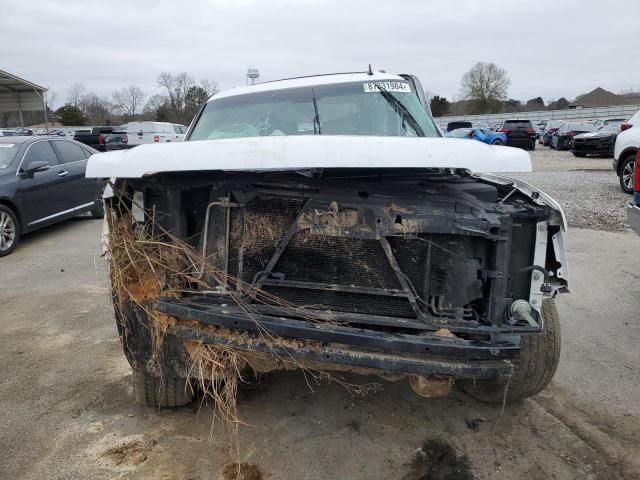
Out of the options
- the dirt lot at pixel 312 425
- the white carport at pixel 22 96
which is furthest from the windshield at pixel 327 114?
the white carport at pixel 22 96

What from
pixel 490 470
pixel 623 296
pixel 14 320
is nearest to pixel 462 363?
pixel 490 470

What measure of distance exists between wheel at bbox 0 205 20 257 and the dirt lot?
273 cm

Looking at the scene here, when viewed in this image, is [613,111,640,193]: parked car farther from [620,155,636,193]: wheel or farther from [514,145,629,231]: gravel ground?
[514,145,629,231]: gravel ground

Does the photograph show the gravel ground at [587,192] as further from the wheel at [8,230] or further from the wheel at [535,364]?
the wheel at [8,230]

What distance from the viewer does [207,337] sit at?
2.37 m

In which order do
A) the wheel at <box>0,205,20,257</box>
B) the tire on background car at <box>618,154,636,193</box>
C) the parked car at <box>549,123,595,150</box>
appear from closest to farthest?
the wheel at <box>0,205,20,257</box>, the tire on background car at <box>618,154,636,193</box>, the parked car at <box>549,123,595,150</box>

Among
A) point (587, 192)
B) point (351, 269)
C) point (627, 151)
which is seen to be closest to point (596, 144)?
point (587, 192)

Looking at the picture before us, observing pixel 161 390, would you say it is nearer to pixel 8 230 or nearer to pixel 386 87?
pixel 386 87

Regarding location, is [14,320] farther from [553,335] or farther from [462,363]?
[553,335]

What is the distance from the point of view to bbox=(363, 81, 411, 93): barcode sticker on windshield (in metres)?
3.88

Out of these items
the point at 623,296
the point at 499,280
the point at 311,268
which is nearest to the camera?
the point at 499,280

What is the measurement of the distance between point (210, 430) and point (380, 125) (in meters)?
2.38

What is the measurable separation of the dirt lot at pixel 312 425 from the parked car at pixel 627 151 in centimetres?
711

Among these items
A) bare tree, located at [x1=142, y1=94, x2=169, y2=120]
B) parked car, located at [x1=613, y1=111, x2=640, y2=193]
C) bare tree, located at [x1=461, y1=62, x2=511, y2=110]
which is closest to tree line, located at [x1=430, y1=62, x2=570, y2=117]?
bare tree, located at [x1=461, y1=62, x2=511, y2=110]
